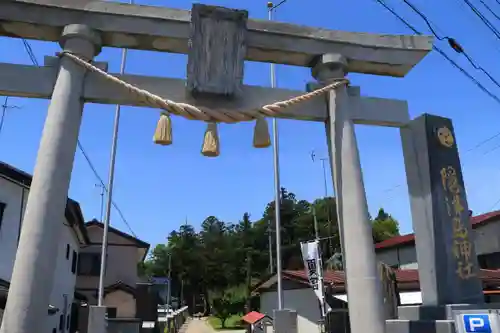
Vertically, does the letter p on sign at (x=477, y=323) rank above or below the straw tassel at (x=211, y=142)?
below

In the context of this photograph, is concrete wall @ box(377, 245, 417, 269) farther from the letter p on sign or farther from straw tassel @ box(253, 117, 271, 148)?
straw tassel @ box(253, 117, 271, 148)

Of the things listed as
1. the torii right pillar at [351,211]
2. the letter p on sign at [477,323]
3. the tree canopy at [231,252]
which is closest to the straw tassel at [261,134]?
the torii right pillar at [351,211]

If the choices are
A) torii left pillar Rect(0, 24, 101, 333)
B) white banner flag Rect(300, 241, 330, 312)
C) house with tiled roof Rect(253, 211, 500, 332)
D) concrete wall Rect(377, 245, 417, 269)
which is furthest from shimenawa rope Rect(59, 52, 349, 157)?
concrete wall Rect(377, 245, 417, 269)

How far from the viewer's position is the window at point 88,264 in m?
26.9

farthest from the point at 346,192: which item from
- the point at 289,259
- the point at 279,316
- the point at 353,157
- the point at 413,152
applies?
the point at 289,259

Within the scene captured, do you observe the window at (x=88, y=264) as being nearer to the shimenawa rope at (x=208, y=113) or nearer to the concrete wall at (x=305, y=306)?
the concrete wall at (x=305, y=306)

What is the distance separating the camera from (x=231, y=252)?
185ft

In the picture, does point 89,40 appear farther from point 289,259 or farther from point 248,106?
point 289,259

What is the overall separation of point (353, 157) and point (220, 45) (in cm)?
254

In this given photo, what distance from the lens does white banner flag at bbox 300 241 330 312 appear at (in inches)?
579

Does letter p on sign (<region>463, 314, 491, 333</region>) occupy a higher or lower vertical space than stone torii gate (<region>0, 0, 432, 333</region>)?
lower

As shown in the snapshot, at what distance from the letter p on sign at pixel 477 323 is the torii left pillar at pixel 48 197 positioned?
4.96 metres

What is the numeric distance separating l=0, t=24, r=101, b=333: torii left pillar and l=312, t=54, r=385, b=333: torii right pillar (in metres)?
3.59

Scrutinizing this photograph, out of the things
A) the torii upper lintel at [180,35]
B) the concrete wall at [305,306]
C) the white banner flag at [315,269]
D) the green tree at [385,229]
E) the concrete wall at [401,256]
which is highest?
the green tree at [385,229]
